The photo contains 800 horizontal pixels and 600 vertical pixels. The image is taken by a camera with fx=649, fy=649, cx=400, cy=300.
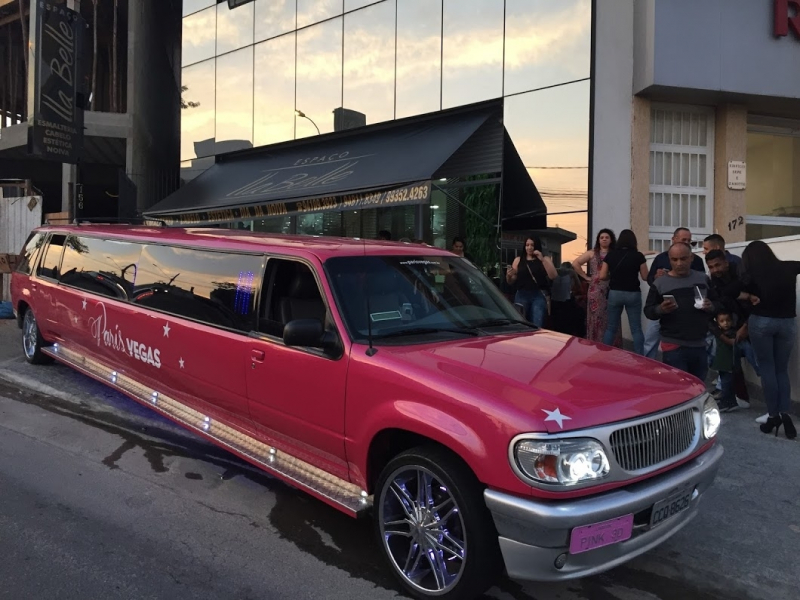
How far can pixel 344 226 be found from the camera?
14.9 m

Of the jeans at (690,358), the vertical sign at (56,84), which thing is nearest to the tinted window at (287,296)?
the jeans at (690,358)

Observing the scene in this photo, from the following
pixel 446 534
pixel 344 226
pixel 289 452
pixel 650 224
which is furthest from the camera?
pixel 344 226

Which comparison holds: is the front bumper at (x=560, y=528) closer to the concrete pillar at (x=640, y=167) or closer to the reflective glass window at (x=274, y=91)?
the concrete pillar at (x=640, y=167)

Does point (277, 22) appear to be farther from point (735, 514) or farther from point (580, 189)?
point (735, 514)

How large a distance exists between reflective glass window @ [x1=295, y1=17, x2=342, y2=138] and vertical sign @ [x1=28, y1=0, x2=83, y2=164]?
5.86m

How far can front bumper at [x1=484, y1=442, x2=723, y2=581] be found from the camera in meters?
2.71

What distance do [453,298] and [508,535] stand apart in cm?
183

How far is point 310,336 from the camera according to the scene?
140 inches

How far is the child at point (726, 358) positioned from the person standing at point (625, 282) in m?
1.10

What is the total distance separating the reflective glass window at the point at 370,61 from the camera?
12.8 metres

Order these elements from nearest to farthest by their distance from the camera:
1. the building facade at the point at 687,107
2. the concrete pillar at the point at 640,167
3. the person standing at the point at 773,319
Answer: the person standing at the point at 773,319
the building facade at the point at 687,107
the concrete pillar at the point at 640,167

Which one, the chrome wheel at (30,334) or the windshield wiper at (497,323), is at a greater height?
the windshield wiper at (497,323)

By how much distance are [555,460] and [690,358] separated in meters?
3.28

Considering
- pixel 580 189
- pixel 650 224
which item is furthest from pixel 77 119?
pixel 650 224
